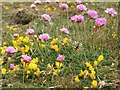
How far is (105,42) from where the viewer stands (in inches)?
118

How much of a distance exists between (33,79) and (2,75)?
0.79 feet

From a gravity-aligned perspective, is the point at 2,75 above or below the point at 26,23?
below

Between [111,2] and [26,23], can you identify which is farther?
[111,2]

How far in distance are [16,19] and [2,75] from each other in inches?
59.8

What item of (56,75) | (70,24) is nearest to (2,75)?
(56,75)

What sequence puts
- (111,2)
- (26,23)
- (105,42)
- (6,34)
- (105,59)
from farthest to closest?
(111,2) → (26,23) → (6,34) → (105,42) → (105,59)

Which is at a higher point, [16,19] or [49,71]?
[16,19]

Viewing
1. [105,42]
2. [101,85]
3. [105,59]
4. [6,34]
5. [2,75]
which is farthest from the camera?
[6,34]

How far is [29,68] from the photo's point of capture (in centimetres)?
239

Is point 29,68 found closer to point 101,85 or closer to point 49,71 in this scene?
point 49,71

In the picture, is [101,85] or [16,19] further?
[16,19]

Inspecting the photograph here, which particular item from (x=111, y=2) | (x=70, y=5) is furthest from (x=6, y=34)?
(x=111, y=2)

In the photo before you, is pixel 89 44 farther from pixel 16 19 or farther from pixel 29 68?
pixel 16 19

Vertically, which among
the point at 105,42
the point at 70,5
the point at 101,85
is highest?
the point at 70,5
